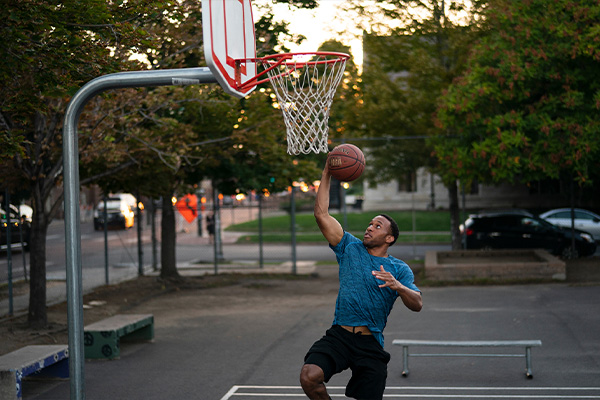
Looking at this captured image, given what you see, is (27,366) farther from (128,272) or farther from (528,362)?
(128,272)

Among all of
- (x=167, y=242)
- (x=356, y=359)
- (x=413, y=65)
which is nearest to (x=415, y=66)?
(x=413, y=65)

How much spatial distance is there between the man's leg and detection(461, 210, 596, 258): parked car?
18115 millimetres

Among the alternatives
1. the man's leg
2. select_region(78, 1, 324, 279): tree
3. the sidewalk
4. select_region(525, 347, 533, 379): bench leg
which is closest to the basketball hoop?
the man's leg

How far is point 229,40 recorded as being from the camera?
21.5 ft

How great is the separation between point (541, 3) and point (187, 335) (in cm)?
1193

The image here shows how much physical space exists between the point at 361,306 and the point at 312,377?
735 millimetres

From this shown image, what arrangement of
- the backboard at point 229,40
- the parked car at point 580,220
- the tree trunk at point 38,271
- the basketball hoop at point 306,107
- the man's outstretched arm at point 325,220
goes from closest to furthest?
the backboard at point 229,40 < the man's outstretched arm at point 325,220 < the basketball hoop at point 306,107 < the tree trunk at point 38,271 < the parked car at point 580,220

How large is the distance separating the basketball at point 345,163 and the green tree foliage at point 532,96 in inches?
469

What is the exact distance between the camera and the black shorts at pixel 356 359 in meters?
5.89

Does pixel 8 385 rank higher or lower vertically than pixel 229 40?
lower

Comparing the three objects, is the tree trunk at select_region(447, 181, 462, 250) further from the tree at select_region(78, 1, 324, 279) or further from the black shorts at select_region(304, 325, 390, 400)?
the black shorts at select_region(304, 325, 390, 400)

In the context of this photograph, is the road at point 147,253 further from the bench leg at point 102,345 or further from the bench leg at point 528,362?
the bench leg at point 528,362

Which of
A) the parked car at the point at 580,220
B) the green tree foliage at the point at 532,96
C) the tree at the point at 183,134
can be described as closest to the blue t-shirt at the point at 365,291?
the tree at the point at 183,134

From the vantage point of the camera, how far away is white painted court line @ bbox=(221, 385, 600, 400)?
8.29 metres
